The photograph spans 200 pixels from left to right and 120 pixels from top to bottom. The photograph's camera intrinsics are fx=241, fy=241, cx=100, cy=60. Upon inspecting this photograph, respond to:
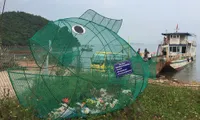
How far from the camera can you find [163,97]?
7258 millimetres

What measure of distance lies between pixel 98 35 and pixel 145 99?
92.7 inches

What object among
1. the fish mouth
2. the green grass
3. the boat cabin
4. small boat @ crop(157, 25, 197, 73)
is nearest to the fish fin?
the fish mouth

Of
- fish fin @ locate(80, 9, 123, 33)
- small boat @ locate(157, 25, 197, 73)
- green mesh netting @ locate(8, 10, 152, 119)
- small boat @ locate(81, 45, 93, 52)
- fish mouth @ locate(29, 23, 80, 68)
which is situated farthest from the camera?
small boat @ locate(157, 25, 197, 73)

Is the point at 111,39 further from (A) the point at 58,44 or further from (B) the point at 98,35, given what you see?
(A) the point at 58,44

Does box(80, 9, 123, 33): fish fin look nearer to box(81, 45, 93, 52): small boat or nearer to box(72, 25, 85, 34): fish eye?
box(72, 25, 85, 34): fish eye

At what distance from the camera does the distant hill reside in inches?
1131

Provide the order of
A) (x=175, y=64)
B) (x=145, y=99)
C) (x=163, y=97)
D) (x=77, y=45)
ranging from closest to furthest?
(x=77, y=45) < (x=145, y=99) < (x=163, y=97) < (x=175, y=64)

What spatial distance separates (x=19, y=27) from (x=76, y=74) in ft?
108

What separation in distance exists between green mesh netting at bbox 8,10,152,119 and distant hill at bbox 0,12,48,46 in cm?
2227

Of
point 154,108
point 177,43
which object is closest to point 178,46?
point 177,43

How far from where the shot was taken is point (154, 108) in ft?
20.0

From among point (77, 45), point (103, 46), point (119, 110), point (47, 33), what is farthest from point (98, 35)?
point (119, 110)

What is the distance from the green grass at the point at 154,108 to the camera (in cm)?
472

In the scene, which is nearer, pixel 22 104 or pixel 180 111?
pixel 22 104
